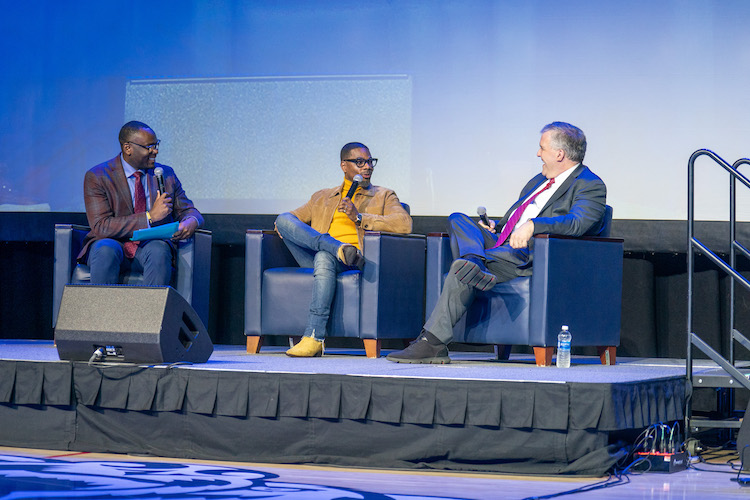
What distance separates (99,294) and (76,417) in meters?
0.44

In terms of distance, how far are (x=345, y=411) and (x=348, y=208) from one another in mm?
1315

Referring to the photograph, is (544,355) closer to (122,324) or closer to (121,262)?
(122,324)

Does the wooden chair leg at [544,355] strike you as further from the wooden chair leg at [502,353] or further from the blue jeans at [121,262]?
the blue jeans at [121,262]

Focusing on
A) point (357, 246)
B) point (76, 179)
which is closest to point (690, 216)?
point (357, 246)

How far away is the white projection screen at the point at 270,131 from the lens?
5.41m

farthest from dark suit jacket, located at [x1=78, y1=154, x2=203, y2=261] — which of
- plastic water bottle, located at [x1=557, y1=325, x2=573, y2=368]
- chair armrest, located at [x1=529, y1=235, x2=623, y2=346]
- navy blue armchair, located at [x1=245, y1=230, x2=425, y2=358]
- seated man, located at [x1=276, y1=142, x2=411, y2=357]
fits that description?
plastic water bottle, located at [x1=557, y1=325, x2=573, y2=368]

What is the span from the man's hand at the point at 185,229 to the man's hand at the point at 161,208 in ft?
0.31

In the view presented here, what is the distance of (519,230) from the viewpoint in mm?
3785

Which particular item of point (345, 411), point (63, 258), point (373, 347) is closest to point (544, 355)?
point (373, 347)

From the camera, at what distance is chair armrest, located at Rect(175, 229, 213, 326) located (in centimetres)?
445

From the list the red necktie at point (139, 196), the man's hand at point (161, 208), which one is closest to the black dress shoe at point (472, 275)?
the man's hand at point (161, 208)

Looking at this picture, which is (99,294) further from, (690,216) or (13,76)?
(13,76)

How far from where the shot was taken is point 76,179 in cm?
563

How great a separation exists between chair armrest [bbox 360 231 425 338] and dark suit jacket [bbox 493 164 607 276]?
0.52 m
